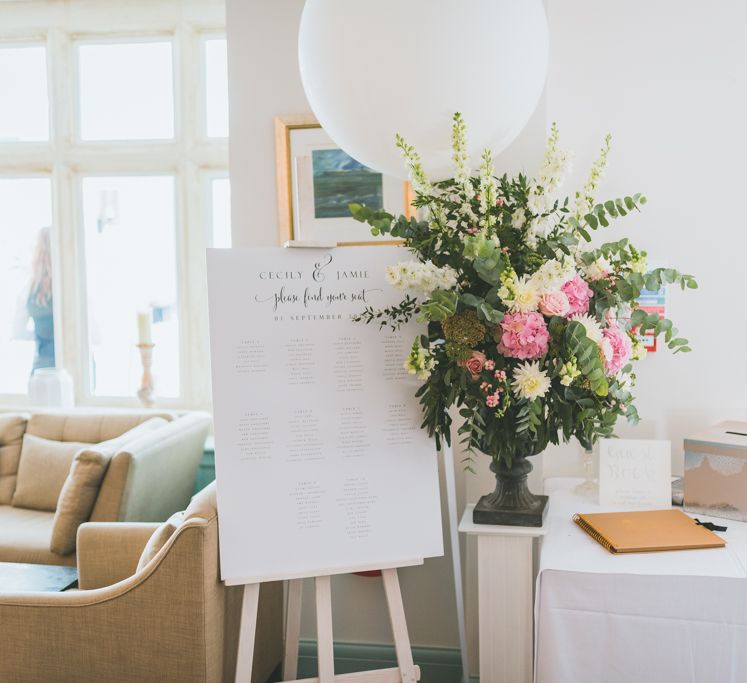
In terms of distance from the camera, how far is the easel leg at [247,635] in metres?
1.69

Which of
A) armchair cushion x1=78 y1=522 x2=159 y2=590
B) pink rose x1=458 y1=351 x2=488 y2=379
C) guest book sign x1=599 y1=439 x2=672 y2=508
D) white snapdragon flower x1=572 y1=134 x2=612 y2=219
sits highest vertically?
white snapdragon flower x1=572 y1=134 x2=612 y2=219

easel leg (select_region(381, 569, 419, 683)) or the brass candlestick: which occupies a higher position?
the brass candlestick

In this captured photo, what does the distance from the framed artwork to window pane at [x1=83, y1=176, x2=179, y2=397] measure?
1513 millimetres

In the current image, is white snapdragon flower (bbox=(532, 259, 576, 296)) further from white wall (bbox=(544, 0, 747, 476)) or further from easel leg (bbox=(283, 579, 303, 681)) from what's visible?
easel leg (bbox=(283, 579, 303, 681))

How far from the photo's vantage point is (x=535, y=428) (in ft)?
5.26

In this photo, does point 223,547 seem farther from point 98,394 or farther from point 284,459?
point 98,394

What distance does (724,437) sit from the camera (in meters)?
1.91

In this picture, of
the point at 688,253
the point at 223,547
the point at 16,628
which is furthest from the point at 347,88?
the point at 16,628

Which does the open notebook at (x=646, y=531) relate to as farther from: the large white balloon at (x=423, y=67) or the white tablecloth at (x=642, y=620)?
the large white balloon at (x=423, y=67)

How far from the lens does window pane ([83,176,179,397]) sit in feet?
12.4

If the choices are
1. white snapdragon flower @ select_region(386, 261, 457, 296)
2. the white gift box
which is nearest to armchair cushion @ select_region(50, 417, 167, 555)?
white snapdragon flower @ select_region(386, 261, 457, 296)

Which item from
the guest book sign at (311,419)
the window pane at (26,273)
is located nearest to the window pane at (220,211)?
the window pane at (26,273)

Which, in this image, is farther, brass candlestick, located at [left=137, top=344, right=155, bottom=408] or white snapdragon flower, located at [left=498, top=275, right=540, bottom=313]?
A: brass candlestick, located at [left=137, top=344, right=155, bottom=408]

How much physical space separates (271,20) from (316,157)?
465 mm
